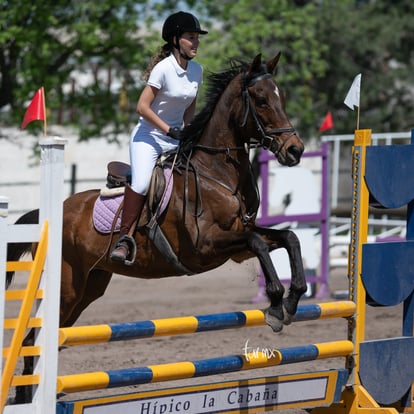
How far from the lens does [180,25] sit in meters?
4.78

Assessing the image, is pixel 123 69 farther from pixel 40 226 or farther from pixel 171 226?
pixel 40 226

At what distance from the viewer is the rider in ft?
15.6

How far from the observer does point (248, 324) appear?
438cm

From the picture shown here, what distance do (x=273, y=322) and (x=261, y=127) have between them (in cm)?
106

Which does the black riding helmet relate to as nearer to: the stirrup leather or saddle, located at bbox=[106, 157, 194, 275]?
saddle, located at bbox=[106, 157, 194, 275]

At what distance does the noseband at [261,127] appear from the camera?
181 inches

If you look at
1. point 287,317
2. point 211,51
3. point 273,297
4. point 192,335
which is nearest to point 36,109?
point 273,297

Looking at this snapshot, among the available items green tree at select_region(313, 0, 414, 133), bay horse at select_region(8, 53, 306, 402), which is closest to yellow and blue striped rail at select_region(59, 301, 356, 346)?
bay horse at select_region(8, 53, 306, 402)

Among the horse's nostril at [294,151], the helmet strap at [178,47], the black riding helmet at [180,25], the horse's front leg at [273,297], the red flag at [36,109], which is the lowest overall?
the horse's front leg at [273,297]

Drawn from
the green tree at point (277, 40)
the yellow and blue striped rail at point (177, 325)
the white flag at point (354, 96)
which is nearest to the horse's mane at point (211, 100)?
the white flag at point (354, 96)

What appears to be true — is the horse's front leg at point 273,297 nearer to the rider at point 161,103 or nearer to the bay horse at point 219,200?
the bay horse at point 219,200

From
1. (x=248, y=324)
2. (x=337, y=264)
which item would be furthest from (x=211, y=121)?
(x=337, y=264)

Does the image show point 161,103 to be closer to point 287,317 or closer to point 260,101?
point 260,101

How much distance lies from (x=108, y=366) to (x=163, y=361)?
16.5 inches
